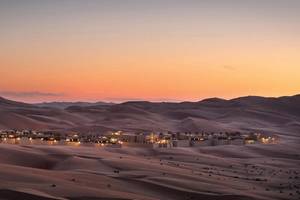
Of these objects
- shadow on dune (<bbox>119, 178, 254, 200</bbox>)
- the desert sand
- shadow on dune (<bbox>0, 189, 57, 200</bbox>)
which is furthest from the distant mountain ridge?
shadow on dune (<bbox>0, 189, 57, 200</bbox>)

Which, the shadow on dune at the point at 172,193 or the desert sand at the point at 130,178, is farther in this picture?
the shadow on dune at the point at 172,193

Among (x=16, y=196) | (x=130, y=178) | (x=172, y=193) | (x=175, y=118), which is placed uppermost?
(x=175, y=118)

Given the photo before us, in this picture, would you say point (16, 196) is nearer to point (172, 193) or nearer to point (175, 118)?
point (172, 193)

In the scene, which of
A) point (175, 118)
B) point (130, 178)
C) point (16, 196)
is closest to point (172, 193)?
point (130, 178)

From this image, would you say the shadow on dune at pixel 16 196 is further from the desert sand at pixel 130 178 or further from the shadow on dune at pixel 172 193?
the shadow on dune at pixel 172 193

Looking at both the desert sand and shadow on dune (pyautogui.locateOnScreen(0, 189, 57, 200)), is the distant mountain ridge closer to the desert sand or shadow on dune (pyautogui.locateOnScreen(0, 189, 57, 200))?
the desert sand

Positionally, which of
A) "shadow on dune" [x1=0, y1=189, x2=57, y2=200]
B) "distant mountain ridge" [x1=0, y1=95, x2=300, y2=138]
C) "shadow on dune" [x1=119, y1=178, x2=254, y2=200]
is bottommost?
"shadow on dune" [x1=119, y1=178, x2=254, y2=200]

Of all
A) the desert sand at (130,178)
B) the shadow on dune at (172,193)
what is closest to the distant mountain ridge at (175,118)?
the desert sand at (130,178)

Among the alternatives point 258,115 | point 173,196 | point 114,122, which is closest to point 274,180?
point 173,196

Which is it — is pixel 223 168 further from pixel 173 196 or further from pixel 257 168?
pixel 173 196
